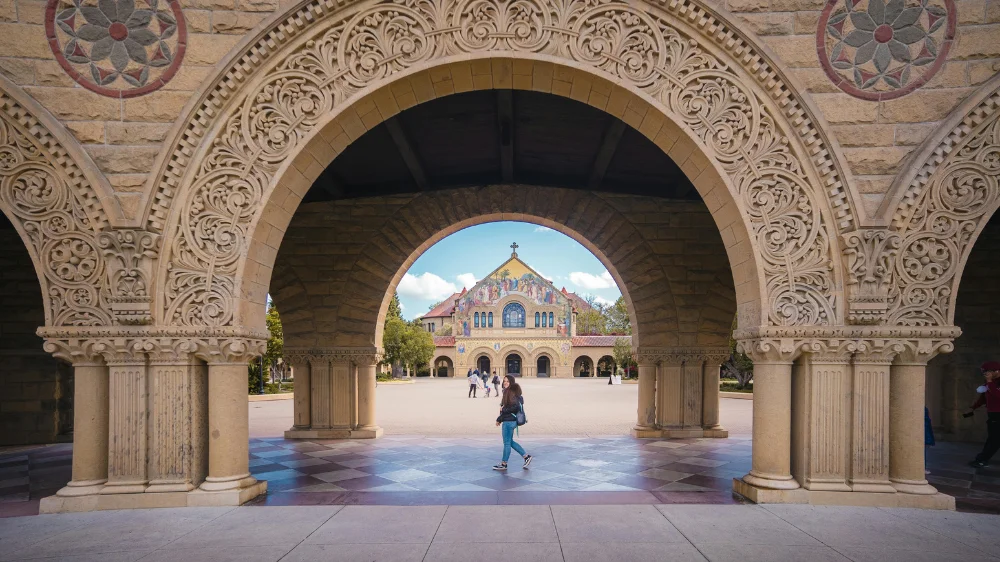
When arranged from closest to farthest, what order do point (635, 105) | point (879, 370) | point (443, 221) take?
point (879, 370) → point (635, 105) → point (443, 221)

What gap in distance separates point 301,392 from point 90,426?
525 centimetres

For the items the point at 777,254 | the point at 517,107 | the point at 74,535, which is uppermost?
the point at 517,107

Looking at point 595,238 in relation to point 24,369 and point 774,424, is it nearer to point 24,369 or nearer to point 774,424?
point 774,424

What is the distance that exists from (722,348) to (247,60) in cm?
908

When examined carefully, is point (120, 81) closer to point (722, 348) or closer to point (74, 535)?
point (74, 535)

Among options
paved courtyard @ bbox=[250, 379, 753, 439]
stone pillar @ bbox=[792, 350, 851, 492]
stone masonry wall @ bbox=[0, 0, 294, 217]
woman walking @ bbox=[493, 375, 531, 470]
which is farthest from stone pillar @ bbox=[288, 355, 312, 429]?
stone pillar @ bbox=[792, 350, 851, 492]

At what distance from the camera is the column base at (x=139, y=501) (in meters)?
4.99

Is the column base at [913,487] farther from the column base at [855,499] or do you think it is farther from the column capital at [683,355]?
the column capital at [683,355]

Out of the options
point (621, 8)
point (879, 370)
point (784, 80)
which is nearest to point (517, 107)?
point (621, 8)

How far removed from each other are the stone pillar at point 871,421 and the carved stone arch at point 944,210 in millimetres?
458

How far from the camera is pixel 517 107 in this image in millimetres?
7438

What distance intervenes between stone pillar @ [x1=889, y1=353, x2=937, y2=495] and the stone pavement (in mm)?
362

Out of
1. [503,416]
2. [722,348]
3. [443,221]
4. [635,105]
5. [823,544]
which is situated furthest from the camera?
[443,221]

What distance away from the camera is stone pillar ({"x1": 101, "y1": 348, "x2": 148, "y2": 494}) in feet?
16.7
